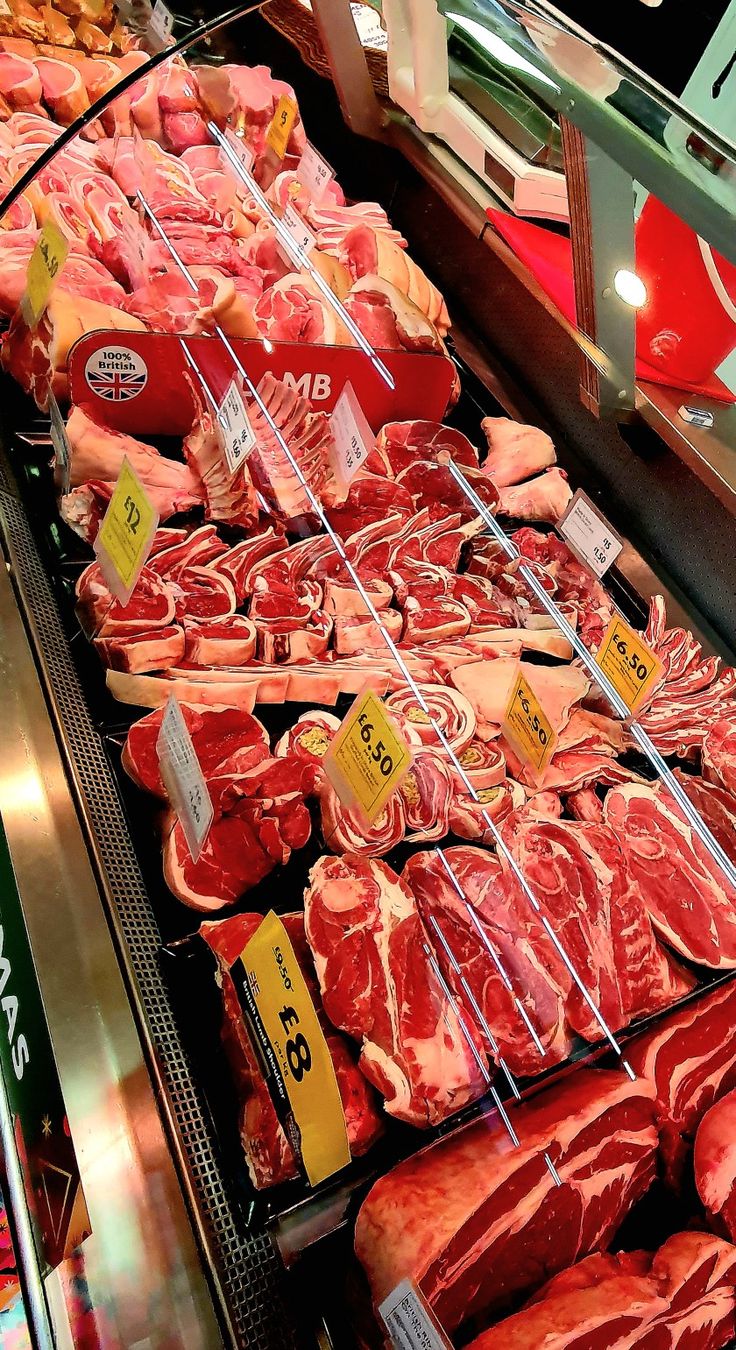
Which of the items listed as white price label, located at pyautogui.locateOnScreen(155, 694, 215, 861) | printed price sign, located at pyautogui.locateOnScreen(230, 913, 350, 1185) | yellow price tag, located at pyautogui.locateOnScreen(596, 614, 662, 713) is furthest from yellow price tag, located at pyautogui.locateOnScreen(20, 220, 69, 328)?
printed price sign, located at pyautogui.locateOnScreen(230, 913, 350, 1185)

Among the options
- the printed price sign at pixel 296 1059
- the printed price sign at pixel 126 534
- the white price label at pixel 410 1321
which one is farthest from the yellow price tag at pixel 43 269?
the white price label at pixel 410 1321

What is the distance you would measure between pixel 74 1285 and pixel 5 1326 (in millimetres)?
769

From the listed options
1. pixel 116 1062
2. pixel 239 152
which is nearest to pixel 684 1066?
pixel 116 1062

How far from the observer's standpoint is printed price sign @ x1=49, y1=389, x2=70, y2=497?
2094 millimetres

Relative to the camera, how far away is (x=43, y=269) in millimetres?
2209

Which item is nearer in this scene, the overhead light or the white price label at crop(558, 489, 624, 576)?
the overhead light

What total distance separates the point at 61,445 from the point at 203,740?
2.66ft

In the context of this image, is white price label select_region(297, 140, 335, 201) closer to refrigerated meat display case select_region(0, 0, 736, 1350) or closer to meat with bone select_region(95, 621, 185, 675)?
refrigerated meat display case select_region(0, 0, 736, 1350)

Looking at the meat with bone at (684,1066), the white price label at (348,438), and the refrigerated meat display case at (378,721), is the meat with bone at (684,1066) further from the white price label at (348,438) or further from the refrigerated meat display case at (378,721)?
the white price label at (348,438)

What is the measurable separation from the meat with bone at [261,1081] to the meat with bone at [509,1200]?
0.10m

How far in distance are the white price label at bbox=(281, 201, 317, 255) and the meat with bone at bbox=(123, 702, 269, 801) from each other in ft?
5.46

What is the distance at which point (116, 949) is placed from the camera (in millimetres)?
1459

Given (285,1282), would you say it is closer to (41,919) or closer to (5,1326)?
(41,919)

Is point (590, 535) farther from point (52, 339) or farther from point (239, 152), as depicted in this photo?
point (239, 152)
